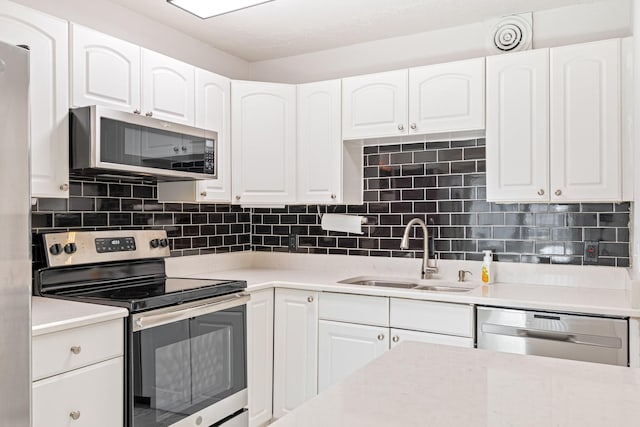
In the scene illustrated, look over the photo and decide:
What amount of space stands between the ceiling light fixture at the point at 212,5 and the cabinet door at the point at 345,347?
1.70m

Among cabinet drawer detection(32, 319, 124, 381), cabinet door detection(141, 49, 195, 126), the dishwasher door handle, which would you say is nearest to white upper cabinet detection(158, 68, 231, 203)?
cabinet door detection(141, 49, 195, 126)

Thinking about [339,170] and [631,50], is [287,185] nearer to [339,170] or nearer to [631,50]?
[339,170]

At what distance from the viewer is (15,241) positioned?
1.32 metres

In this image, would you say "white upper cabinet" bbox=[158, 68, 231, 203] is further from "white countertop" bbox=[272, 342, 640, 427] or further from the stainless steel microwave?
"white countertop" bbox=[272, 342, 640, 427]

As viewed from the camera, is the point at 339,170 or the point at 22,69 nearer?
the point at 22,69

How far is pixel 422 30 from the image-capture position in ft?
10.6

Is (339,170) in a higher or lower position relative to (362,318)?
higher

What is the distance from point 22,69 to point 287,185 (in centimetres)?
203

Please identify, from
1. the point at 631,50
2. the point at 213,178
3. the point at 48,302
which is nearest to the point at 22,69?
the point at 48,302

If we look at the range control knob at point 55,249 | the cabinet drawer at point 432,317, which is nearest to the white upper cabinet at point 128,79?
the range control knob at point 55,249

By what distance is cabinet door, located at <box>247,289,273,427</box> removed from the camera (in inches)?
112

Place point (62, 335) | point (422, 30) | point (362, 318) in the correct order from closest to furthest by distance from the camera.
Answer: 1. point (62, 335)
2. point (362, 318)
3. point (422, 30)

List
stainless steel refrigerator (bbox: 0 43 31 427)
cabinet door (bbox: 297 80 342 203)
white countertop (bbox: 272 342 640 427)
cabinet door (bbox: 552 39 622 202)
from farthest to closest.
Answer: cabinet door (bbox: 297 80 342 203) < cabinet door (bbox: 552 39 622 202) < stainless steel refrigerator (bbox: 0 43 31 427) < white countertop (bbox: 272 342 640 427)

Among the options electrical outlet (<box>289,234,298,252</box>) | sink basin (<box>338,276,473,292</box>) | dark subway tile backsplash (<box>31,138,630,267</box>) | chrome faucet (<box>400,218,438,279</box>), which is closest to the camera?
dark subway tile backsplash (<box>31,138,630,267</box>)
